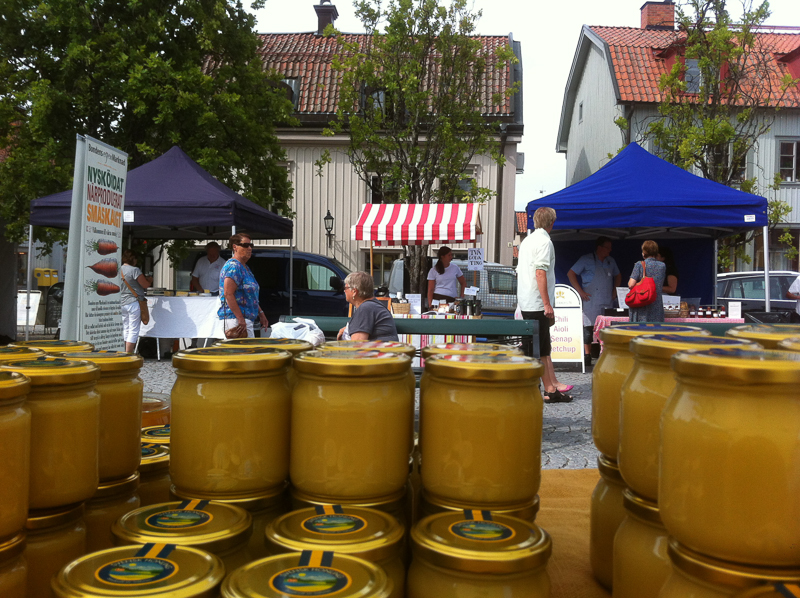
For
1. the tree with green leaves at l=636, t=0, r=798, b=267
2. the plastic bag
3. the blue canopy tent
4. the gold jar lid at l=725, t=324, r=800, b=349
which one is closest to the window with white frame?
the tree with green leaves at l=636, t=0, r=798, b=267

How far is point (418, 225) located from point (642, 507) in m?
10.2

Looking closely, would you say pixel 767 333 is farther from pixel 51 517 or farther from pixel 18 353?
pixel 18 353

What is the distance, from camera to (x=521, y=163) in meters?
24.9

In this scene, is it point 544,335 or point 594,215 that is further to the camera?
point 594,215

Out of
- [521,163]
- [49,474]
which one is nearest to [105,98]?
[49,474]

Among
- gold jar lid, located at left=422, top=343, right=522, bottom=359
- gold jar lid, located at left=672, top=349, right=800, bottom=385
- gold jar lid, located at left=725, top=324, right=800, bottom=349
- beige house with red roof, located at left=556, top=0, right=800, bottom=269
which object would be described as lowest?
gold jar lid, located at left=422, top=343, right=522, bottom=359

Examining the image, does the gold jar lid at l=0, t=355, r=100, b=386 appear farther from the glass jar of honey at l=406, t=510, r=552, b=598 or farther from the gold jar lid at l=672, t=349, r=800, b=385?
the gold jar lid at l=672, t=349, r=800, b=385

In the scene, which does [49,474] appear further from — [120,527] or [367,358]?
[367,358]

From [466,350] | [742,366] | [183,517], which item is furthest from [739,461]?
[183,517]

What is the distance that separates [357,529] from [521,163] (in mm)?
24638

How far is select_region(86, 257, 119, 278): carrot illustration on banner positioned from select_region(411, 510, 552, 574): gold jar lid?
11.1 feet

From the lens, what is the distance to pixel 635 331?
1617mm

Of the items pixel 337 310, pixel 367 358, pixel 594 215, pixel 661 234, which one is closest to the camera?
pixel 367 358

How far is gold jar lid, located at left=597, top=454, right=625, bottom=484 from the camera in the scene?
5.38 feet
